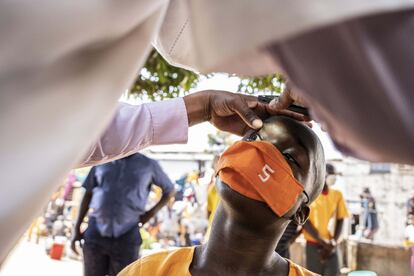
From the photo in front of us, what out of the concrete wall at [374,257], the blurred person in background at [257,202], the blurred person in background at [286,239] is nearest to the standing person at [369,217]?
the concrete wall at [374,257]

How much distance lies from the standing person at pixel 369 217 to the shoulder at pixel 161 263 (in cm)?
881

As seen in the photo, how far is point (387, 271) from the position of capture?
7.63 metres

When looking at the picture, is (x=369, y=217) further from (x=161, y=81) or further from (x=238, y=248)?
(x=238, y=248)

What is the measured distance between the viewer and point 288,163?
5.90 ft

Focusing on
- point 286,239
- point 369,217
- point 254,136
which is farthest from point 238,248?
Answer: point 369,217

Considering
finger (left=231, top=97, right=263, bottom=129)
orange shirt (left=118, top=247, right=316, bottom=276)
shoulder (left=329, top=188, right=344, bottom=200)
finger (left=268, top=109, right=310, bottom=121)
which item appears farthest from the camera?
shoulder (left=329, top=188, right=344, bottom=200)

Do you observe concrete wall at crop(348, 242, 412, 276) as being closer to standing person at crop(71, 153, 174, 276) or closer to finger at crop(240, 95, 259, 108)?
standing person at crop(71, 153, 174, 276)

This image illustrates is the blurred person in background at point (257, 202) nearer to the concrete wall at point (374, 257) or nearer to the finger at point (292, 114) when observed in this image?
the finger at point (292, 114)

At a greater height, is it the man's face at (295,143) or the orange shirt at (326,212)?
the man's face at (295,143)

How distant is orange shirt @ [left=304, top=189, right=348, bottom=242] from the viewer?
18.9 ft

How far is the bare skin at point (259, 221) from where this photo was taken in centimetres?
182

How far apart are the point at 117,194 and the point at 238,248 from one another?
2.93 m

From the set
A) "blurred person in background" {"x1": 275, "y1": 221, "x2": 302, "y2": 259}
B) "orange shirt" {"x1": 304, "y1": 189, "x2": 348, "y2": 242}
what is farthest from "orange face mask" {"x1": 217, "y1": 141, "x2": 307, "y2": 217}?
"orange shirt" {"x1": 304, "y1": 189, "x2": 348, "y2": 242}

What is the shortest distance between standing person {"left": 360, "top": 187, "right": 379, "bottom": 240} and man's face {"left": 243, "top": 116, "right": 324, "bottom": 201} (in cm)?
881
